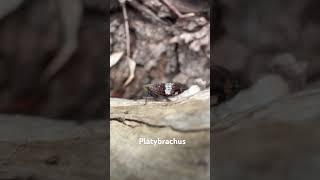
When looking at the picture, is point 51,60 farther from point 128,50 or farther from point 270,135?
point 270,135

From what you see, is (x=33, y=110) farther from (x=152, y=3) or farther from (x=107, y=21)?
(x=152, y=3)

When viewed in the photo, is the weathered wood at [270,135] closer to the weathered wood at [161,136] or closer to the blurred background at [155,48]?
the weathered wood at [161,136]

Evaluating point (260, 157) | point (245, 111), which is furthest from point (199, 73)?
point (260, 157)

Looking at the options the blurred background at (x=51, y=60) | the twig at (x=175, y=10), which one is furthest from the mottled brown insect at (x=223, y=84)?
Result: the blurred background at (x=51, y=60)

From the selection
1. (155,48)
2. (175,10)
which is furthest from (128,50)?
(175,10)

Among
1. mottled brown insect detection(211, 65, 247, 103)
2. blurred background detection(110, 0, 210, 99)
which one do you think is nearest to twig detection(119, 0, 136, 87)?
blurred background detection(110, 0, 210, 99)

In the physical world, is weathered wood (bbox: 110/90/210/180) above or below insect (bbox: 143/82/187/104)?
below

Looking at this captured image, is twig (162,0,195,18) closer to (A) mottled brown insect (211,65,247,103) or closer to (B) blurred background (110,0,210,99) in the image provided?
(B) blurred background (110,0,210,99)

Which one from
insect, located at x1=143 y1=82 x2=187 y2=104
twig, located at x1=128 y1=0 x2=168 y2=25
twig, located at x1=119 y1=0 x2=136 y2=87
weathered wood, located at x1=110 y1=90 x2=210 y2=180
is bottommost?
weathered wood, located at x1=110 y1=90 x2=210 y2=180
